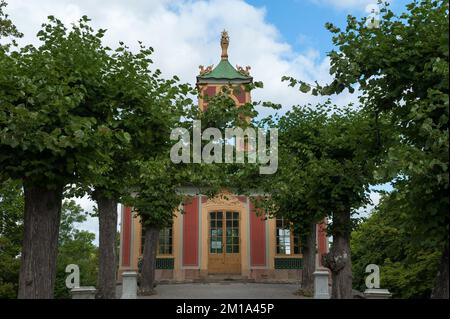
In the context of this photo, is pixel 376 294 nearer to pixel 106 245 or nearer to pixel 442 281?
pixel 106 245

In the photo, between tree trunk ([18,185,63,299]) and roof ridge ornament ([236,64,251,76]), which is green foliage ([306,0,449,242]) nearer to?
tree trunk ([18,185,63,299])

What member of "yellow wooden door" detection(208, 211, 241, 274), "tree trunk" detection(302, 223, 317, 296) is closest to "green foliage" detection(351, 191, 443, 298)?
"tree trunk" detection(302, 223, 317, 296)

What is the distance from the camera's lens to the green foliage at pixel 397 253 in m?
7.43

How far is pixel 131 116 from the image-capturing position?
8.58 metres

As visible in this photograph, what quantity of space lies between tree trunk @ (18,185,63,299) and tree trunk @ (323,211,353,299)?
6.98 m

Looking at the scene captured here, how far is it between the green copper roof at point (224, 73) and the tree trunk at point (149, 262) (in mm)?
10097

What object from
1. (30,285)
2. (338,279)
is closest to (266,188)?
(338,279)

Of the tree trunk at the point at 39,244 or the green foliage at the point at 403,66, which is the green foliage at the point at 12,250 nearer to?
the tree trunk at the point at 39,244

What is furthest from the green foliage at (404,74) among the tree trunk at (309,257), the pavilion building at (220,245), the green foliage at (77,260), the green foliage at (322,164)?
the pavilion building at (220,245)

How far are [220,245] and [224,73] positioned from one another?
323 inches

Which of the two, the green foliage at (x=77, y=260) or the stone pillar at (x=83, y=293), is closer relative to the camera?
the stone pillar at (x=83, y=293)
